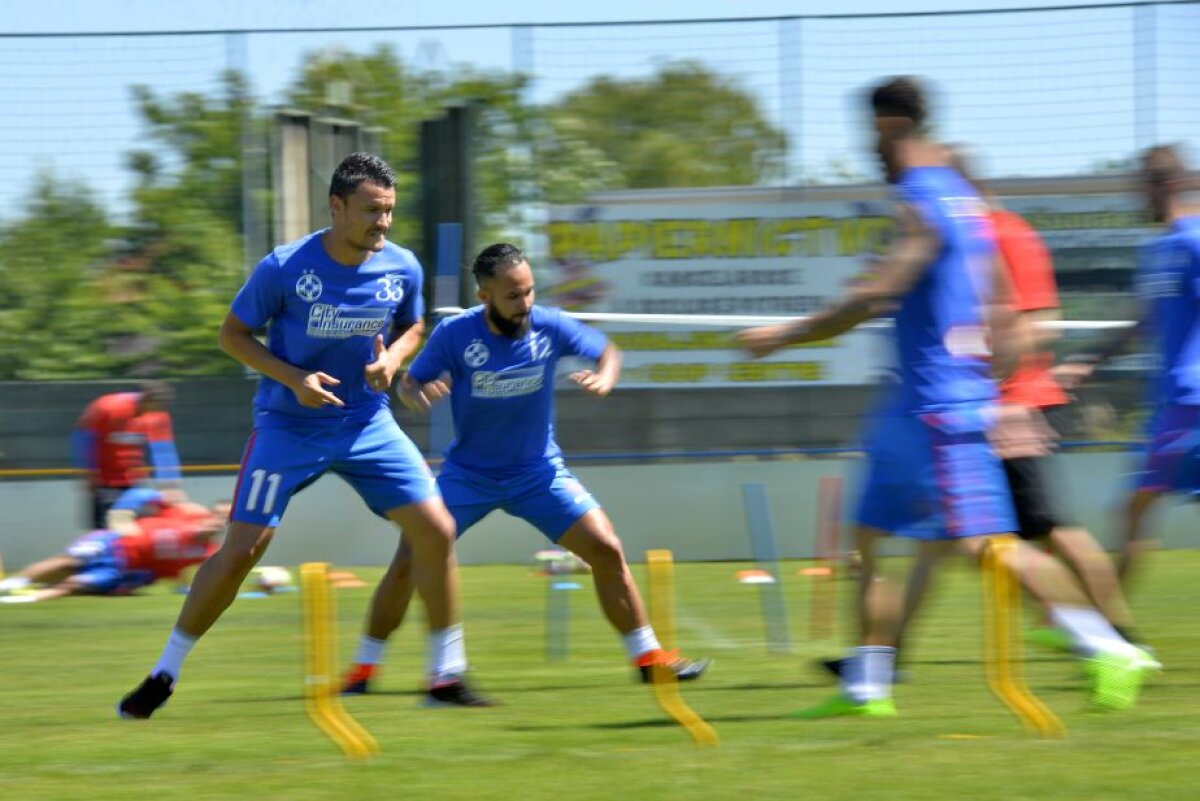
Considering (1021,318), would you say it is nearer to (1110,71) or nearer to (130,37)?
(1110,71)

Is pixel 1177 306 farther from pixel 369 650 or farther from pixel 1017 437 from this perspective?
pixel 369 650

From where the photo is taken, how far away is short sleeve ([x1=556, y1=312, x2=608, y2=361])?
23.7 ft

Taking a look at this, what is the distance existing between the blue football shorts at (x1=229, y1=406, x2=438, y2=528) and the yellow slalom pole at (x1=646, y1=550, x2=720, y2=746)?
1330mm

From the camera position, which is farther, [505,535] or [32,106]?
[32,106]

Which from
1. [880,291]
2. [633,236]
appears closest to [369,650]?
[880,291]

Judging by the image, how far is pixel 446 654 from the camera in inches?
267

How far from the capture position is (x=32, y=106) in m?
14.6

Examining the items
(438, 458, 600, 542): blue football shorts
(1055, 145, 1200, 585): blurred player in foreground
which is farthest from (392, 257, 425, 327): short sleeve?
(1055, 145, 1200, 585): blurred player in foreground

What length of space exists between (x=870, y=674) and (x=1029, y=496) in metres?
1.39

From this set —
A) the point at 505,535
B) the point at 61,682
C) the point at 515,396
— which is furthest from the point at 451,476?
the point at 505,535

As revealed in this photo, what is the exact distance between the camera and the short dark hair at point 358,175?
6.51 metres

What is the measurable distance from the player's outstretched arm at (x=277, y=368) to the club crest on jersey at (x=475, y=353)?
681 millimetres

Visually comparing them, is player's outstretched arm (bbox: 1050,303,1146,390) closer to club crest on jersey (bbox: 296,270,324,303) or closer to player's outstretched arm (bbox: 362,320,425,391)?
player's outstretched arm (bbox: 362,320,425,391)

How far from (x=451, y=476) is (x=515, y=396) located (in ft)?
1.43
